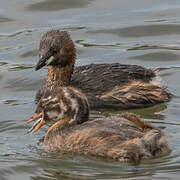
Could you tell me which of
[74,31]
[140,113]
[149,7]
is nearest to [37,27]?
[74,31]

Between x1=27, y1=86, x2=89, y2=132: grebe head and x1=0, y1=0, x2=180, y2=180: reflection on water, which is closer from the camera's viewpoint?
x1=0, y1=0, x2=180, y2=180: reflection on water

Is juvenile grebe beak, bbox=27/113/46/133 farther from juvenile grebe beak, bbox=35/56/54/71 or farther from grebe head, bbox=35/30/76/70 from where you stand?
grebe head, bbox=35/30/76/70

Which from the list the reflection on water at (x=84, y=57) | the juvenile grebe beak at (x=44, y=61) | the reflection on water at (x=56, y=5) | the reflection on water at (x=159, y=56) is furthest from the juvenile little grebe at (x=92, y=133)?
the reflection on water at (x=56, y=5)

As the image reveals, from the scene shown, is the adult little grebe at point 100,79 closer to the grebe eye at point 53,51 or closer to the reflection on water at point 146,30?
the grebe eye at point 53,51

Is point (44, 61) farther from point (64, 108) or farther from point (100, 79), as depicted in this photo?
point (64, 108)

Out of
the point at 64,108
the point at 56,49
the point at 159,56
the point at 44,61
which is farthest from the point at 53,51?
the point at 159,56

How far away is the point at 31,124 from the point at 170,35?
20.3 feet

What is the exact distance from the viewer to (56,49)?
12.8 metres

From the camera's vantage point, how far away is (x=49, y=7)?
1873 cm

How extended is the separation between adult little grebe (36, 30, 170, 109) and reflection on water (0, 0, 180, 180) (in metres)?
0.26

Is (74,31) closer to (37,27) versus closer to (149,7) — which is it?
(37,27)

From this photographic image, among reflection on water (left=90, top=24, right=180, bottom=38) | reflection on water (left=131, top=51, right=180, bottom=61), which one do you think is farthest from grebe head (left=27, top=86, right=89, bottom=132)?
reflection on water (left=90, top=24, right=180, bottom=38)

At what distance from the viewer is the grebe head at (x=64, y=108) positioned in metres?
9.96

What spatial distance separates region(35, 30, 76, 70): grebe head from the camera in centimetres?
1263
